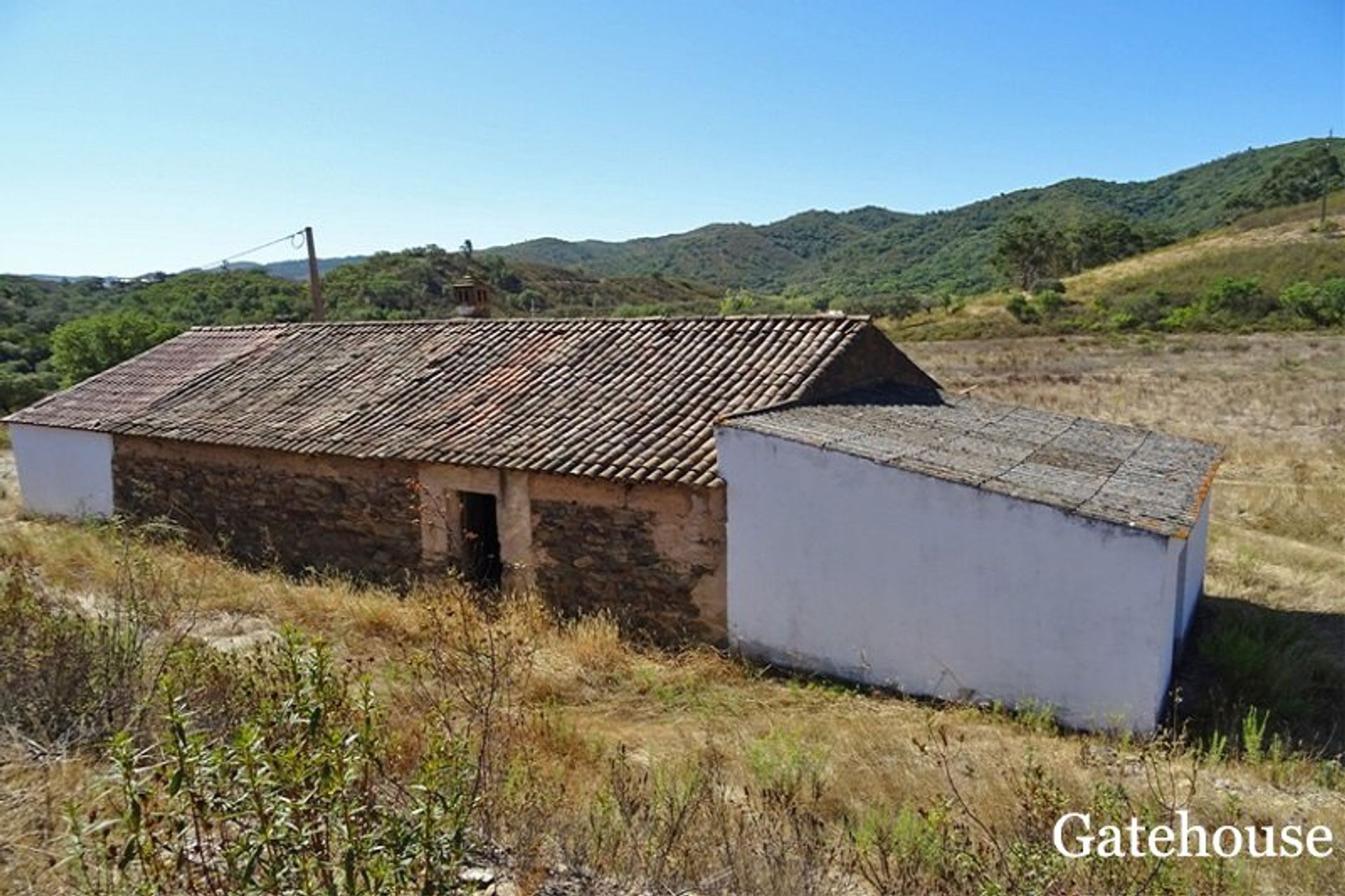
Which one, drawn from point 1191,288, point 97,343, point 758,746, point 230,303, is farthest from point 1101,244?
point 758,746

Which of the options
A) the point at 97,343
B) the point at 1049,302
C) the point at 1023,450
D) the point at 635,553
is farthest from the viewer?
the point at 1049,302

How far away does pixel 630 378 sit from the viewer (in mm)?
12062

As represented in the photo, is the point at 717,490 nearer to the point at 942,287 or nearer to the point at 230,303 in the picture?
the point at 230,303

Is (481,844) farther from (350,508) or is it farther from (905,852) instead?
(350,508)

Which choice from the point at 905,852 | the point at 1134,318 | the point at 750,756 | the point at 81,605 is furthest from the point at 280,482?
the point at 1134,318

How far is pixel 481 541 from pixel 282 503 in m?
3.20

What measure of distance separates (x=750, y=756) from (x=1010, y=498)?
3303 millimetres

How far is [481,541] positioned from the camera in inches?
451

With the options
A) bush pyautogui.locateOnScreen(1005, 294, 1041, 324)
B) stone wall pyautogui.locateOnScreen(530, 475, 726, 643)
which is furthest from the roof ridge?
bush pyautogui.locateOnScreen(1005, 294, 1041, 324)

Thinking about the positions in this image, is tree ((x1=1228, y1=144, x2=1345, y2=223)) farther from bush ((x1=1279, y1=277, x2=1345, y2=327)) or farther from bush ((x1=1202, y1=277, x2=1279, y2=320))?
bush ((x1=1279, y1=277, x2=1345, y2=327))

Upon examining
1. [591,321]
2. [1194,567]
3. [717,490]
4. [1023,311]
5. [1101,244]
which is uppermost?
[1101,244]

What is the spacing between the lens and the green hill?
9762cm

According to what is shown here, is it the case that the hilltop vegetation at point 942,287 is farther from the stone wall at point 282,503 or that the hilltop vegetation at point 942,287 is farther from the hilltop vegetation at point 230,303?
the stone wall at point 282,503

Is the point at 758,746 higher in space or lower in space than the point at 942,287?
lower
